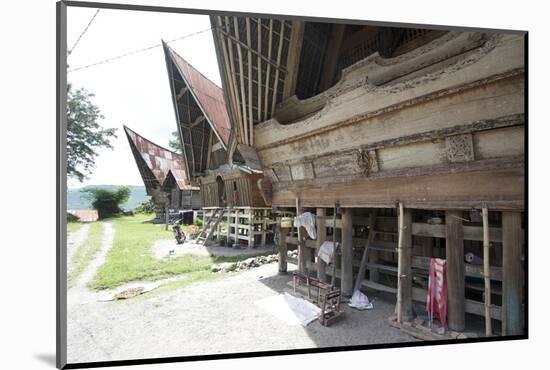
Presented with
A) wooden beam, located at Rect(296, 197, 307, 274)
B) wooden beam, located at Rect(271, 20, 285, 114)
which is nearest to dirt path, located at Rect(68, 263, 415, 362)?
wooden beam, located at Rect(296, 197, 307, 274)

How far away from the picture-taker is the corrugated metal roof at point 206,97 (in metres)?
9.60

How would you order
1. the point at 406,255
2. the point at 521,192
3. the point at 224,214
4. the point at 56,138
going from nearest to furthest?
1. the point at 56,138
2. the point at 521,192
3. the point at 406,255
4. the point at 224,214

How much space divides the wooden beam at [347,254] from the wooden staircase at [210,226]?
7122mm

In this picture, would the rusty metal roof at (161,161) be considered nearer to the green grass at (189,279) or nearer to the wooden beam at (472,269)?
the green grass at (189,279)

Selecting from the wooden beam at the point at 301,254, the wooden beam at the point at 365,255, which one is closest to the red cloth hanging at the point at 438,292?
the wooden beam at the point at 365,255

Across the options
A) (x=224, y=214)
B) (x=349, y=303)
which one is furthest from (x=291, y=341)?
(x=224, y=214)

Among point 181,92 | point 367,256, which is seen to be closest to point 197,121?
point 181,92

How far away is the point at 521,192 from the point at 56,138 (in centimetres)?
468

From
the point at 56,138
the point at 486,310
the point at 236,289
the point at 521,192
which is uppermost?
the point at 56,138

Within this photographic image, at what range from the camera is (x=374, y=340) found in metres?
3.25

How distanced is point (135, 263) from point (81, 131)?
4.20 metres

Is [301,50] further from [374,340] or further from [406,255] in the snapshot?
[374,340]

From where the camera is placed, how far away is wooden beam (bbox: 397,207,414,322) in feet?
11.4

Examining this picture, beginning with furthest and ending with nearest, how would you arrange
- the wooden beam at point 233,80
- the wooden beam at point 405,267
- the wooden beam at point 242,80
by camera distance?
the wooden beam at point 233,80
the wooden beam at point 242,80
the wooden beam at point 405,267
